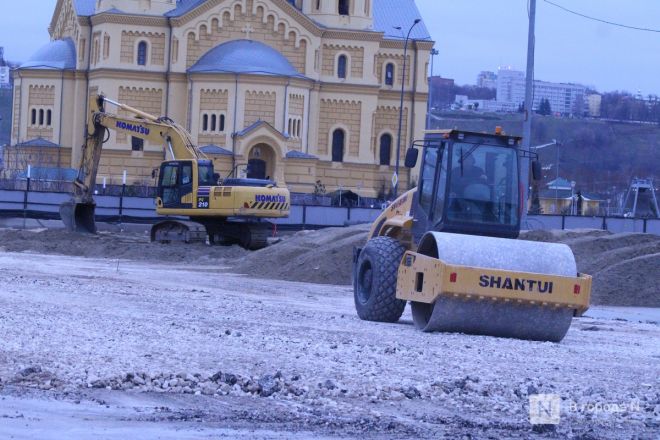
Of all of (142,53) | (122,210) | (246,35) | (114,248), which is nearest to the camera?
(114,248)

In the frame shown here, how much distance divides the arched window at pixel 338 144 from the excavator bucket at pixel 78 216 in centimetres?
3623

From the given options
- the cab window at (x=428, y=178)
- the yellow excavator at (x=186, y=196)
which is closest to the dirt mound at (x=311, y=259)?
the yellow excavator at (x=186, y=196)

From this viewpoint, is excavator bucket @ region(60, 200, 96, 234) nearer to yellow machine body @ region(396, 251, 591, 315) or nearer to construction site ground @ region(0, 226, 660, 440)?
construction site ground @ region(0, 226, 660, 440)

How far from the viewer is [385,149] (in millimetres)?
78062

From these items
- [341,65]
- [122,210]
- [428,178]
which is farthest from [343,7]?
[428,178]

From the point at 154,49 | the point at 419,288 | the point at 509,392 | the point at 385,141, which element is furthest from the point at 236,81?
the point at 509,392

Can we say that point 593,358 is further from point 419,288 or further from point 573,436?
point 573,436

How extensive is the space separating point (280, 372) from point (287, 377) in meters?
0.14

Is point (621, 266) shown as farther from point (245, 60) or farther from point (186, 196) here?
point (245, 60)

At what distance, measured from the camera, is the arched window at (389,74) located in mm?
78312

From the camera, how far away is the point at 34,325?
13844 mm

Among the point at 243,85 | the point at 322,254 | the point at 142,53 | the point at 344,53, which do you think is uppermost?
the point at 344,53

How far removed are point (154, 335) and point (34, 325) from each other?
1411 millimetres

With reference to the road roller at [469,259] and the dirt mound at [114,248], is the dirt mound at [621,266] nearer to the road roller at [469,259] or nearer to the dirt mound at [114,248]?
the road roller at [469,259]
